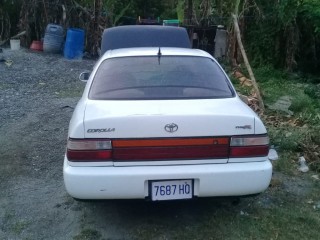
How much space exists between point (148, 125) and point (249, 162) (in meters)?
0.89

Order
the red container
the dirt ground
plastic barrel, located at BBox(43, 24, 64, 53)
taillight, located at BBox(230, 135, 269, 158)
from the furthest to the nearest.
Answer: the red container
plastic barrel, located at BBox(43, 24, 64, 53)
the dirt ground
taillight, located at BBox(230, 135, 269, 158)

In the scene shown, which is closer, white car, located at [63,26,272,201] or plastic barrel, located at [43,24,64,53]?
white car, located at [63,26,272,201]

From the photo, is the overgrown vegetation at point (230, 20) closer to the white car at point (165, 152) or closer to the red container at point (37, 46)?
the red container at point (37, 46)

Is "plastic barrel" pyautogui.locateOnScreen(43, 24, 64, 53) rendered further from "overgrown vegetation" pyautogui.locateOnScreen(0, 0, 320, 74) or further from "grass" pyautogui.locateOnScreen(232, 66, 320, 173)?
"grass" pyautogui.locateOnScreen(232, 66, 320, 173)

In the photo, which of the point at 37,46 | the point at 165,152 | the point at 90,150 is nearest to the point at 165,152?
the point at 165,152

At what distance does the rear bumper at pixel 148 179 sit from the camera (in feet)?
11.5

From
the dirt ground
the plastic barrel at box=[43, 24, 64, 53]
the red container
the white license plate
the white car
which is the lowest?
the red container

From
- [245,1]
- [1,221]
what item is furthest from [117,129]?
[245,1]

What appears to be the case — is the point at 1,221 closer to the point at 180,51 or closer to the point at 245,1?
the point at 180,51

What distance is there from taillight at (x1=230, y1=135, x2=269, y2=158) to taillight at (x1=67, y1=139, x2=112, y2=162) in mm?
986

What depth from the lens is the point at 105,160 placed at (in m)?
3.57

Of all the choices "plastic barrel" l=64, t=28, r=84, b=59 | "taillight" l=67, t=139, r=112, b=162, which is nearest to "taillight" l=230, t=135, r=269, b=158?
"taillight" l=67, t=139, r=112, b=162

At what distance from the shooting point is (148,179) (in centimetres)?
353

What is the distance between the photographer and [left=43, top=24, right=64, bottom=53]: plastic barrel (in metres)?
16.0
